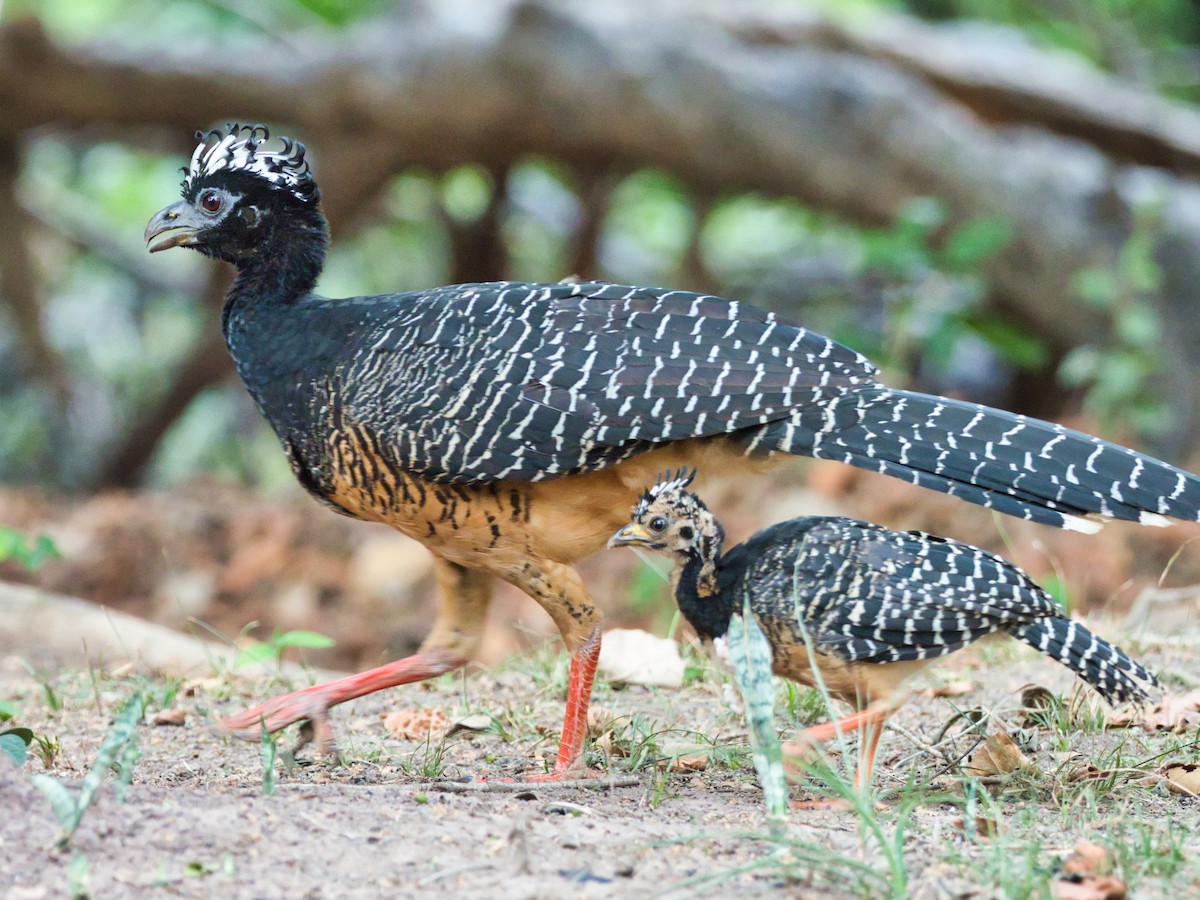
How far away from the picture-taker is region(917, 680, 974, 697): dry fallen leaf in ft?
15.6

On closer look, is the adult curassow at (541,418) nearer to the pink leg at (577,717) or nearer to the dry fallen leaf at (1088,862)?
the pink leg at (577,717)

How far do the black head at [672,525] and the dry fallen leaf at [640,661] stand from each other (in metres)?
1.19

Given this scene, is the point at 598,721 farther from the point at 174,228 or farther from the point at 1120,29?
the point at 1120,29

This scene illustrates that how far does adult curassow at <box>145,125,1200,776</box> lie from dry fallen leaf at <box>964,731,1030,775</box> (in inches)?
24.9

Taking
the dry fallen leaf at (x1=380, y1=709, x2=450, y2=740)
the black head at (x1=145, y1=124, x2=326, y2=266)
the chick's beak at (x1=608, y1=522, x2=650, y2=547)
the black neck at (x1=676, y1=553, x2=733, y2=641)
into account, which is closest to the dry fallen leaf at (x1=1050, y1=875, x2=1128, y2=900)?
the black neck at (x1=676, y1=553, x2=733, y2=641)

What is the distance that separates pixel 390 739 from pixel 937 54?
7731 mm

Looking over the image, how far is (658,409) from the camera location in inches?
152

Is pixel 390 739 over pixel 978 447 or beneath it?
beneath

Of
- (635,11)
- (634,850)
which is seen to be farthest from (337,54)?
(634,850)

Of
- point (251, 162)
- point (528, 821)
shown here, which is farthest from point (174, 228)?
point (528, 821)

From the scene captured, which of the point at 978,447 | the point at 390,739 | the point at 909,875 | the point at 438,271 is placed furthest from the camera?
the point at 438,271

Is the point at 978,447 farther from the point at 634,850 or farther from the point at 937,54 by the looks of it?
the point at 937,54

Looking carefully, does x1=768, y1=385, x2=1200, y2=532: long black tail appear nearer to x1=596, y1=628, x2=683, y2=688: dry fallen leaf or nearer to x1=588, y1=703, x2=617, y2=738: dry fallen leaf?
x1=588, y1=703, x2=617, y2=738: dry fallen leaf

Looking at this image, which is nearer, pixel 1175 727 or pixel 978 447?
pixel 978 447
